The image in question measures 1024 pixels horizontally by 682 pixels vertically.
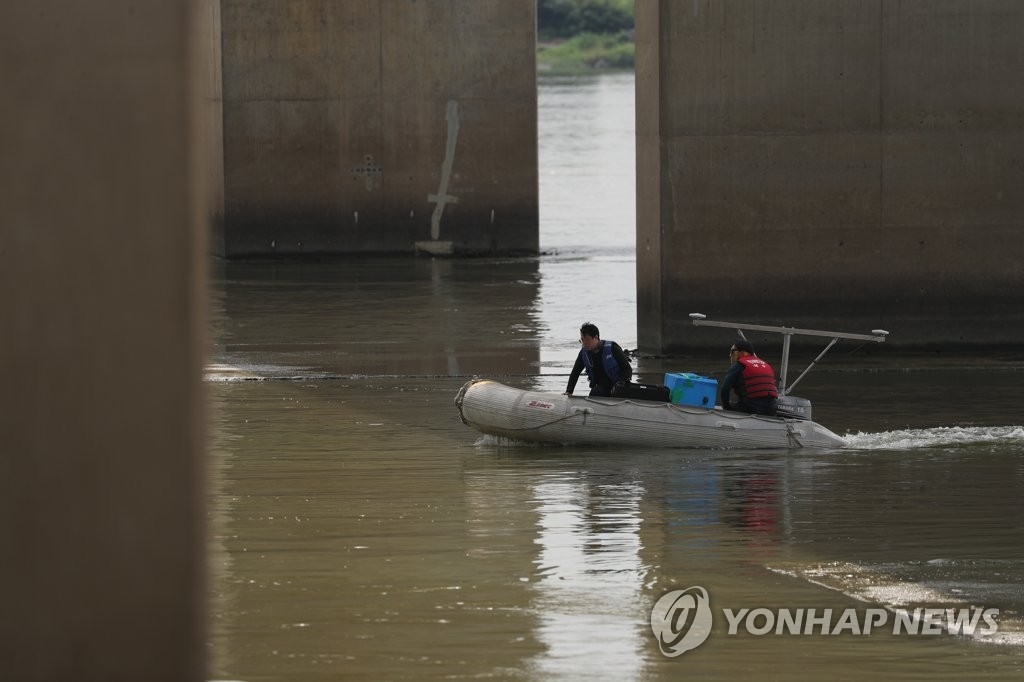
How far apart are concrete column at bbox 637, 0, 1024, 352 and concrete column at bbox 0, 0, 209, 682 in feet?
47.5

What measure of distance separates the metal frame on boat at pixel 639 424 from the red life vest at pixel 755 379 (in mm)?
230

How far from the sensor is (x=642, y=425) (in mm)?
14180

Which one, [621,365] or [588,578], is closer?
[588,578]

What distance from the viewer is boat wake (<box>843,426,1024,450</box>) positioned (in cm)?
1416

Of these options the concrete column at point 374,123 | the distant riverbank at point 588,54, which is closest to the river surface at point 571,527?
the concrete column at point 374,123

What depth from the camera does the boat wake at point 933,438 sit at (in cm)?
1416

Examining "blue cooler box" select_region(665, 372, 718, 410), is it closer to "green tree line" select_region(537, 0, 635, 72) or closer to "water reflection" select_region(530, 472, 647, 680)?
"water reflection" select_region(530, 472, 647, 680)

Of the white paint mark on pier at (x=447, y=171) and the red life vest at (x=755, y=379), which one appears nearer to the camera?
the red life vest at (x=755, y=379)

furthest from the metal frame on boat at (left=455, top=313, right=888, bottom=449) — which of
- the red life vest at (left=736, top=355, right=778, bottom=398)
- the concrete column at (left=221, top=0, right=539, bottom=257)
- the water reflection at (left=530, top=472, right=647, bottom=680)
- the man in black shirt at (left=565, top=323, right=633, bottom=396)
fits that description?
the concrete column at (left=221, top=0, right=539, bottom=257)

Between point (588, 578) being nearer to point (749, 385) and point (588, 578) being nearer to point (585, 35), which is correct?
point (749, 385)

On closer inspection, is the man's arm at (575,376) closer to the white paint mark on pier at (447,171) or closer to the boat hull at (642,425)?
the boat hull at (642,425)

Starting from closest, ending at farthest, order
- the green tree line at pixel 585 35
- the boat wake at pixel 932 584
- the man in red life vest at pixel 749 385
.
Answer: the boat wake at pixel 932 584
the man in red life vest at pixel 749 385
the green tree line at pixel 585 35

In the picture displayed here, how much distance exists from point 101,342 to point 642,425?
32.6ft

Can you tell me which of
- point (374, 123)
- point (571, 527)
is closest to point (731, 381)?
point (571, 527)
